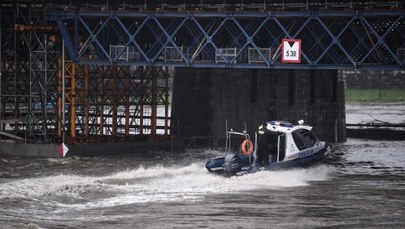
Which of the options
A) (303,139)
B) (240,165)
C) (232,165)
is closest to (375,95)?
(303,139)

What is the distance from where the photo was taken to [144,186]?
4947 centimetres

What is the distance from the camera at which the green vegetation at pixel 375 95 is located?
420 feet

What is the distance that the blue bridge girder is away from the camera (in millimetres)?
58125

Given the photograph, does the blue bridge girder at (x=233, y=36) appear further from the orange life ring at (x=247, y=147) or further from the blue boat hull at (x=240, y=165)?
the orange life ring at (x=247, y=147)

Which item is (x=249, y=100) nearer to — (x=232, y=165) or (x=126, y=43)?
(x=126, y=43)

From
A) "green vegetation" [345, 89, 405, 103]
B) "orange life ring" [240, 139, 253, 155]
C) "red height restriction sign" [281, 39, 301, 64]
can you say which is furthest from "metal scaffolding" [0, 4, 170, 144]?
"green vegetation" [345, 89, 405, 103]

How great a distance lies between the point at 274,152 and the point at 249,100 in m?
25.9

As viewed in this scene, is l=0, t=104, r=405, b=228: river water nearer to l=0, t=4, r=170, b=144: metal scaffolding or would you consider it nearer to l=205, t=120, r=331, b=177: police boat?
l=205, t=120, r=331, b=177: police boat

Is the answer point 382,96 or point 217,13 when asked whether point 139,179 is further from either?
point 382,96

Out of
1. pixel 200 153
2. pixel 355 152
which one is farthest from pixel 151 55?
pixel 355 152

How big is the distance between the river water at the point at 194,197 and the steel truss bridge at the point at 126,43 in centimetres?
643

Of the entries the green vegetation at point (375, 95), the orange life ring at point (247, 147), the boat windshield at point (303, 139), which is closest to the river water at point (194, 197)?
the boat windshield at point (303, 139)

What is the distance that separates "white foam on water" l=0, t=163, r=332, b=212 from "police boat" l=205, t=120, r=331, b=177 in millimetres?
354

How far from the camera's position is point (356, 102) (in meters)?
127
